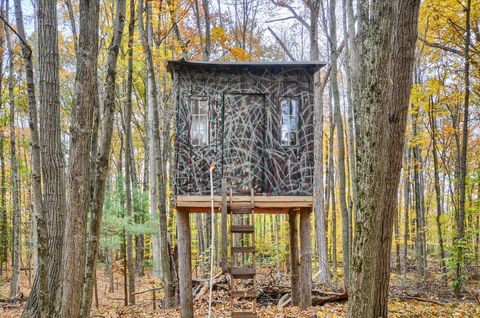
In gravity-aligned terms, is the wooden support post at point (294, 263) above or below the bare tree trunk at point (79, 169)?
below

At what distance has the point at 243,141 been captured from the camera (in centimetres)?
909

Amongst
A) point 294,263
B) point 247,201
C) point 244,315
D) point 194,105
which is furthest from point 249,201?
point 294,263

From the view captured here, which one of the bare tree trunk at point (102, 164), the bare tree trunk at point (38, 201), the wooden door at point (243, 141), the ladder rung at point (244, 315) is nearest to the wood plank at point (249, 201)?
the wooden door at point (243, 141)

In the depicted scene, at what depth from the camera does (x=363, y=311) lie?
455 cm

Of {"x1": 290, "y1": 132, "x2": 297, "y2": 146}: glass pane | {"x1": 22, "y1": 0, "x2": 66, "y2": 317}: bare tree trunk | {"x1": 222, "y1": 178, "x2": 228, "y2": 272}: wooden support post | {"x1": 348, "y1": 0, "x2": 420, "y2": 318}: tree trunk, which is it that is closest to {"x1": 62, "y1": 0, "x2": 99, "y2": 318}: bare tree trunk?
{"x1": 22, "y1": 0, "x2": 66, "y2": 317}: bare tree trunk

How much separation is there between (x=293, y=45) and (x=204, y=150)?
50.9 ft

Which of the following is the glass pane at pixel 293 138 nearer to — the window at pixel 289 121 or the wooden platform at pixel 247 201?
the window at pixel 289 121

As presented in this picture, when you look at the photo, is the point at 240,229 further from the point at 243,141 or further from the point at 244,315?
the point at 243,141

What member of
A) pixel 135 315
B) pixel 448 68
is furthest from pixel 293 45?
pixel 135 315

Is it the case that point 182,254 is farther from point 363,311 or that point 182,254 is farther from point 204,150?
point 363,311

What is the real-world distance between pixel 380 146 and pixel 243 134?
4.87 metres

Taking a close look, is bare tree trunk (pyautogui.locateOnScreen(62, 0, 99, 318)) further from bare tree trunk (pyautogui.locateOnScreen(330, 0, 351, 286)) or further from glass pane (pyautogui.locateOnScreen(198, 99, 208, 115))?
bare tree trunk (pyautogui.locateOnScreen(330, 0, 351, 286))

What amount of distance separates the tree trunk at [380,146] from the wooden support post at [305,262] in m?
4.82

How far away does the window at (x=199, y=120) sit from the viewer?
907 centimetres
